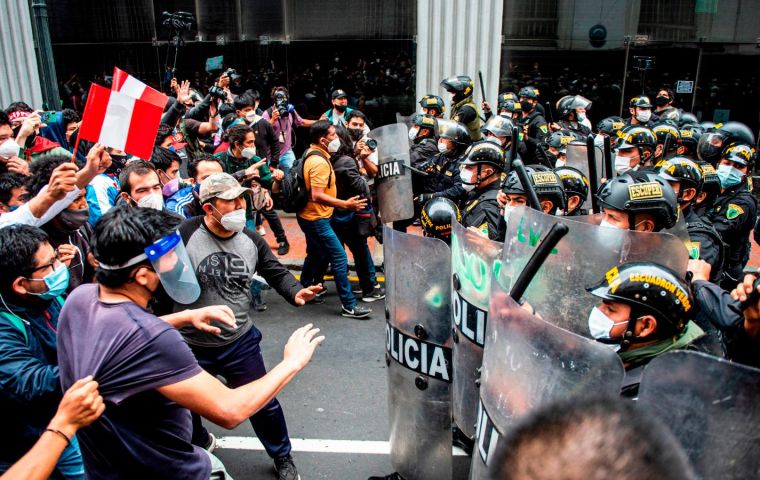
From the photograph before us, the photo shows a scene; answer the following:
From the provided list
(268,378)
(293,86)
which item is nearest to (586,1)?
(293,86)

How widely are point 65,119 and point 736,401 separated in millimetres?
7828

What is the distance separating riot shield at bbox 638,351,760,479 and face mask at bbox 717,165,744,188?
14.9ft

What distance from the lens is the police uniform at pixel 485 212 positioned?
4434 mm

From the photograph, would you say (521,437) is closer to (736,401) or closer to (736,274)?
(736,401)

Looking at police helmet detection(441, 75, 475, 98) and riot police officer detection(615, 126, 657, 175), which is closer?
riot police officer detection(615, 126, 657, 175)

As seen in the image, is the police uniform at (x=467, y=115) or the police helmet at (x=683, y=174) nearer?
the police helmet at (x=683, y=174)

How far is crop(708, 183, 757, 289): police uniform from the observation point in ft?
16.5

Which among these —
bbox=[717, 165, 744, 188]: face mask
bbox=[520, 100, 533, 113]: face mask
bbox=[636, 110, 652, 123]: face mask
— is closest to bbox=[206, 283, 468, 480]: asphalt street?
bbox=[717, 165, 744, 188]: face mask

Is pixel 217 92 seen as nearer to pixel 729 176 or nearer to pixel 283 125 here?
pixel 283 125

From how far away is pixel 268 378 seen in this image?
2301mm

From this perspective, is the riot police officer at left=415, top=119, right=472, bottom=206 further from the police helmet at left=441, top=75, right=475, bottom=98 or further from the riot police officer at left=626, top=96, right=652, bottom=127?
the riot police officer at left=626, top=96, right=652, bottom=127

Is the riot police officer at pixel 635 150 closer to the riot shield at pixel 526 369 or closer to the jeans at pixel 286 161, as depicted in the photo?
the riot shield at pixel 526 369

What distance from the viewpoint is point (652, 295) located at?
2252 millimetres

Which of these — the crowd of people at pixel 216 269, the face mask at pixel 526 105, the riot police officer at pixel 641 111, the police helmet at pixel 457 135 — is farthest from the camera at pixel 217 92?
the riot police officer at pixel 641 111
